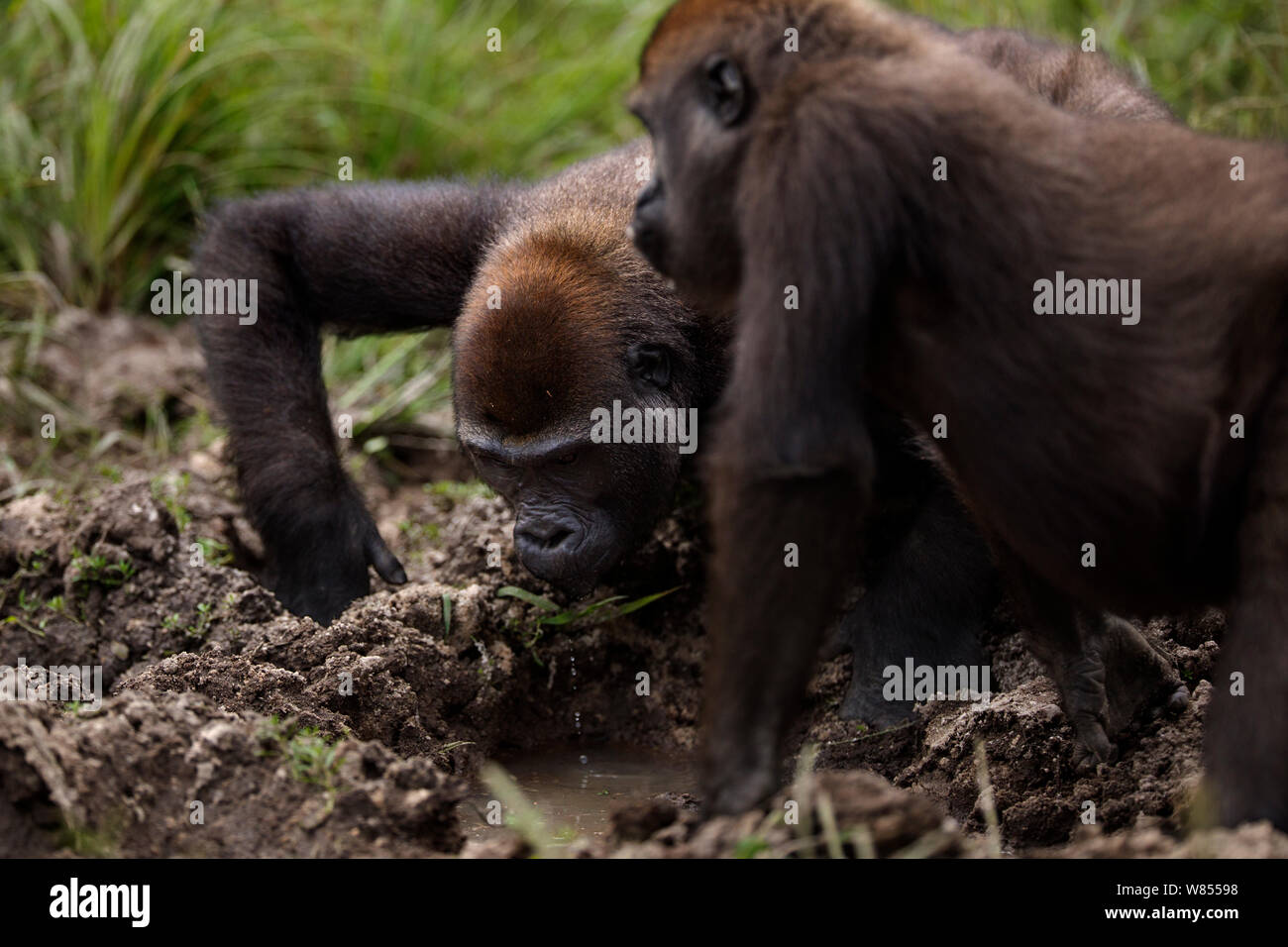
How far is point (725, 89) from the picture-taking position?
11.7 feet

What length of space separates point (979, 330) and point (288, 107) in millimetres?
6532

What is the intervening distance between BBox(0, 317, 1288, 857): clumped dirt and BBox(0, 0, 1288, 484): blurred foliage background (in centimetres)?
171

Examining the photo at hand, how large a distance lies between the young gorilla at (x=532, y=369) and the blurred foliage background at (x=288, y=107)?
1.70 meters

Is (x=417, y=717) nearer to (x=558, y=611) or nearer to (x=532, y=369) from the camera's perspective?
(x=558, y=611)

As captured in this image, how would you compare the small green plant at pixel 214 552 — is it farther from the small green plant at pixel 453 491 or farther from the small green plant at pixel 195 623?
the small green plant at pixel 453 491

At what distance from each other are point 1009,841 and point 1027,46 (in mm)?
2836

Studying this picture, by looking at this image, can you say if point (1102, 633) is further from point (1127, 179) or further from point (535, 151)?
point (535, 151)

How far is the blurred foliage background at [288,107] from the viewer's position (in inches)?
320

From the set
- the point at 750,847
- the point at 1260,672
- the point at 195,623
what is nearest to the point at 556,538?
the point at 195,623

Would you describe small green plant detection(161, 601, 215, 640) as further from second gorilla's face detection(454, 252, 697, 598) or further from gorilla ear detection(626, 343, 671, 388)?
gorilla ear detection(626, 343, 671, 388)

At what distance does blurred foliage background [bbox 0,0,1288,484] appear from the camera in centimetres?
814

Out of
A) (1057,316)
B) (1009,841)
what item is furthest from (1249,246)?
(1009,841)

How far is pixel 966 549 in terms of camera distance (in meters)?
5.57

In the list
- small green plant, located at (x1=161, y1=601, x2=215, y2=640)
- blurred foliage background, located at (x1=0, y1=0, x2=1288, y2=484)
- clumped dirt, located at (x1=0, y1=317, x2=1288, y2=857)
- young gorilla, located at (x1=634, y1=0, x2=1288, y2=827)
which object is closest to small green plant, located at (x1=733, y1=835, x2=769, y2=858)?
clumped dirt, located at (x1=0, y1=317, x2=1288, y2=857)
